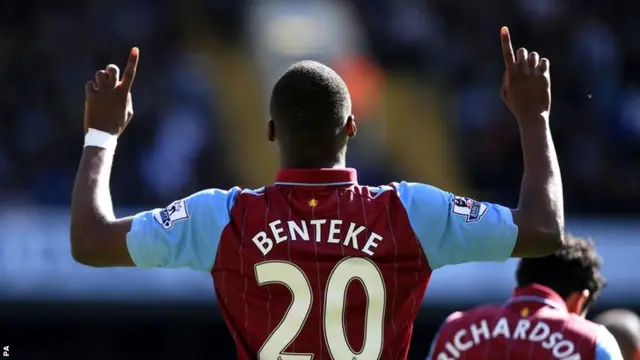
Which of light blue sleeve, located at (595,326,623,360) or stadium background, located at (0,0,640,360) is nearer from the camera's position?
light blue sleeve, located at (595,326,623,360)

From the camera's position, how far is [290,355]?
2820 mm

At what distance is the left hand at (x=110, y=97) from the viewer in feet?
9.79

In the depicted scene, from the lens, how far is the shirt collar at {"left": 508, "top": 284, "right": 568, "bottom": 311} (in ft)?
14.5

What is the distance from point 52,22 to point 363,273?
11800mm

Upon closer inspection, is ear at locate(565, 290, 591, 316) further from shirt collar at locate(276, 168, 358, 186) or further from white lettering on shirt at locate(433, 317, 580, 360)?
shirt collar at locate(276, 168, 358, 186)

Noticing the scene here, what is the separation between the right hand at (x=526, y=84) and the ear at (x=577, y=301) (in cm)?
190

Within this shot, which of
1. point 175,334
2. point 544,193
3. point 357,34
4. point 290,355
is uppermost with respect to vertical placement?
point 357,34

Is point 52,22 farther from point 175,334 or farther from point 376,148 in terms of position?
point 175,334

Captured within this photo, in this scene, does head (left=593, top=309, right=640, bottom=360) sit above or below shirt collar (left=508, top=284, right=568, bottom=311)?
below

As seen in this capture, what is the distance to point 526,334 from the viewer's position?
4215mm

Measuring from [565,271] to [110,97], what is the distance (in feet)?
7.50

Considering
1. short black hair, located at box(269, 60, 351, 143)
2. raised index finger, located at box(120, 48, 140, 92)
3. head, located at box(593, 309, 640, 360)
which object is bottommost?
head, located at box(593, 309, 640, 360)

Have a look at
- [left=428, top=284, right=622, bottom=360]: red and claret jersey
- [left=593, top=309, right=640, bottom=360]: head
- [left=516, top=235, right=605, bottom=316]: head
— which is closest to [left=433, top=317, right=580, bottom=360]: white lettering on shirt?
[left=428, top=284, right=622, bottom=360]: red and claret jersey

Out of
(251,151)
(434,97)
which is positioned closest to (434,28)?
(434,97)
